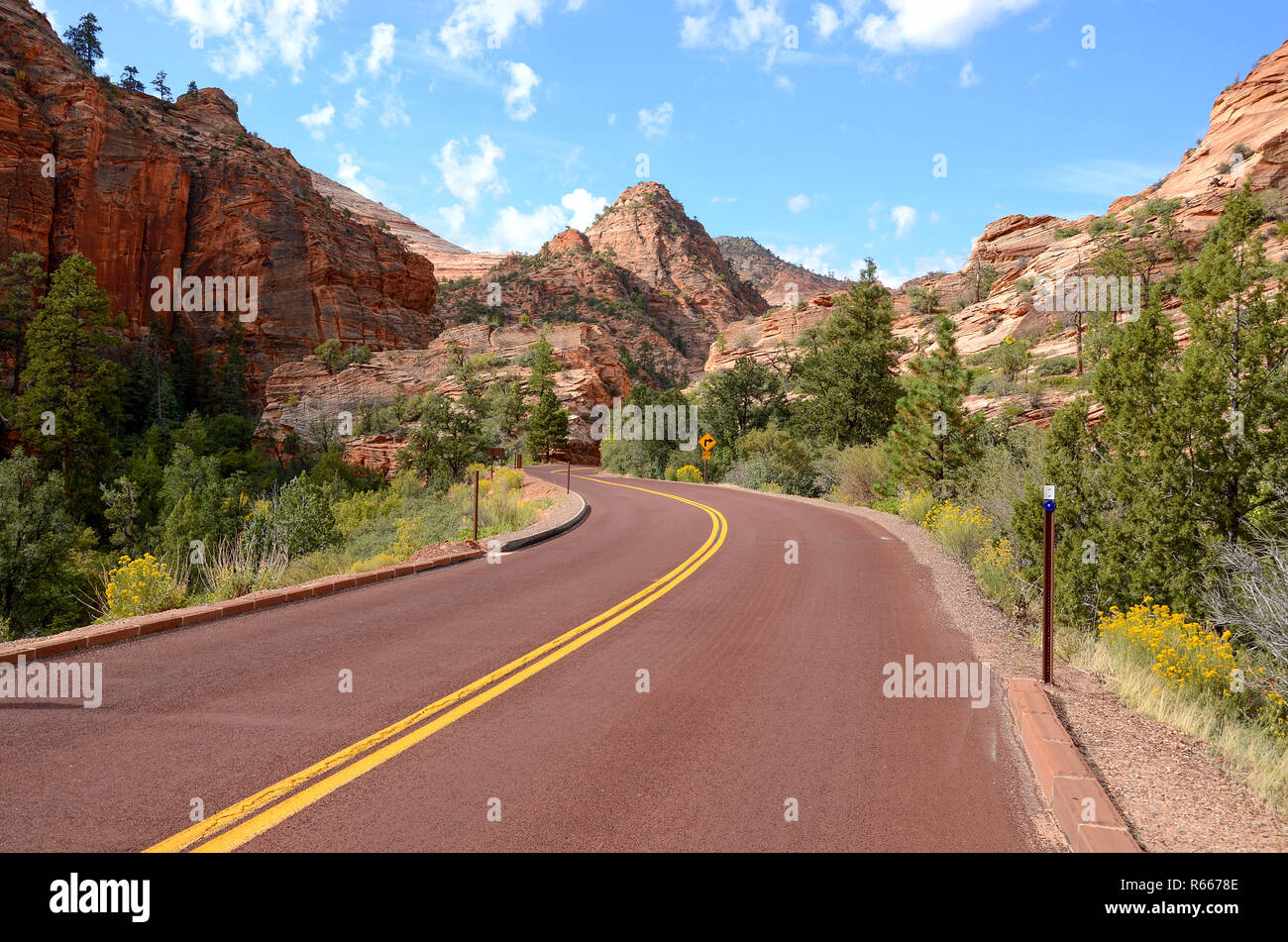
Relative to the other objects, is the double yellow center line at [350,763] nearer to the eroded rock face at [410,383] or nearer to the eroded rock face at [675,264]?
the eroded rock face at [410,383]

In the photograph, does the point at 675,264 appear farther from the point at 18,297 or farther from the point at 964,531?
the point at 964,531

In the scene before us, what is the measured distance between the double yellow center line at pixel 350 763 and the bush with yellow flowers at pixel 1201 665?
17.3 ft

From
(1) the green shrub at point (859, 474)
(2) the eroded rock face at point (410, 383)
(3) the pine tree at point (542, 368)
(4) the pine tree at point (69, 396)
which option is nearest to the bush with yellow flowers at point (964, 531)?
(1) the green shrub at point (859, 474)

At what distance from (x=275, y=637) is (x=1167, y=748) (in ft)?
23.7

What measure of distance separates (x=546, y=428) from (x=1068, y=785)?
5167cm

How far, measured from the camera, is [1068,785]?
11.8 ft

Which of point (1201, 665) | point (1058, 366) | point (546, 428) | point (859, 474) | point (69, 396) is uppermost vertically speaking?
point (1058, 366)

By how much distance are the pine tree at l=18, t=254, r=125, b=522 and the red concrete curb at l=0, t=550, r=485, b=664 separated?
107 feet

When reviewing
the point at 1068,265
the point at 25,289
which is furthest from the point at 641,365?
the point at 25,289

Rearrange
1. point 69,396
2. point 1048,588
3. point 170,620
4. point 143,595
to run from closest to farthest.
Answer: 1. point 1048,588
2. point 170,620
3. point 143,595
4. point 69,396

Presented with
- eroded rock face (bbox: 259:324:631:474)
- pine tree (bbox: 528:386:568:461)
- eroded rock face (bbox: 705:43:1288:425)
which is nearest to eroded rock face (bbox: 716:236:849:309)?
eroded rock face (bbox: 705:43:1288:425)

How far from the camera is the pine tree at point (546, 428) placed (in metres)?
53.9

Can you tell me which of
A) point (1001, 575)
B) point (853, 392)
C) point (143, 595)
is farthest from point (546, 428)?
point (1001, 575)
